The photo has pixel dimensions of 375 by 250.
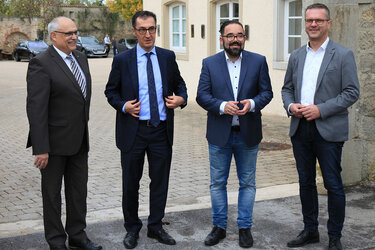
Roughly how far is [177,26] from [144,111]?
12225mm

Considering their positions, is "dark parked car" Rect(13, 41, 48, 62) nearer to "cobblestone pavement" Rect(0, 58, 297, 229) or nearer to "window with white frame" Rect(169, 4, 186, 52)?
"window with white frame" Rect(169, 4, 186, 52)

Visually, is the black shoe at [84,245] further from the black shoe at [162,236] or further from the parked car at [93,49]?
the parked car at [93,49]

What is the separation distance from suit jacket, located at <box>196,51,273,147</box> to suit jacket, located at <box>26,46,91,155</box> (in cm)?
104

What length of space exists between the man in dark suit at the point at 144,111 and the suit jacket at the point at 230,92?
0.87ft

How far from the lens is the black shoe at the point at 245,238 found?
4.79 meters

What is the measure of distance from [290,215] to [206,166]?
8.46ft

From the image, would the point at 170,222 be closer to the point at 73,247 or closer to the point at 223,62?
the point at 73,247

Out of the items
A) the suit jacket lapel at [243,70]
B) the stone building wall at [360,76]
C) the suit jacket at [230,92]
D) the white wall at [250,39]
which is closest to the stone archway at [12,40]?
the white wall at [250,39]

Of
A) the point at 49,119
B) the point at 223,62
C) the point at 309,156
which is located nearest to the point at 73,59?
the point at 49,119

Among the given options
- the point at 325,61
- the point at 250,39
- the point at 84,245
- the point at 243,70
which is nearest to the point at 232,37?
the point at 243,70

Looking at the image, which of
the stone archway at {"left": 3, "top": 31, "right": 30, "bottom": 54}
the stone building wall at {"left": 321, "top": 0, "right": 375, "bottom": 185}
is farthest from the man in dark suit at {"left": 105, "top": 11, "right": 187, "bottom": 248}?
the stone archway at {"left": 3, "top": 31, "right": 30, "bottom": 54}

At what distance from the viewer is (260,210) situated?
19.0 ft

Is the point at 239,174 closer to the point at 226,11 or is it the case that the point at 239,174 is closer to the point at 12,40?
the point at 226,11

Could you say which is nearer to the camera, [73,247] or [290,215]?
[73,247]
